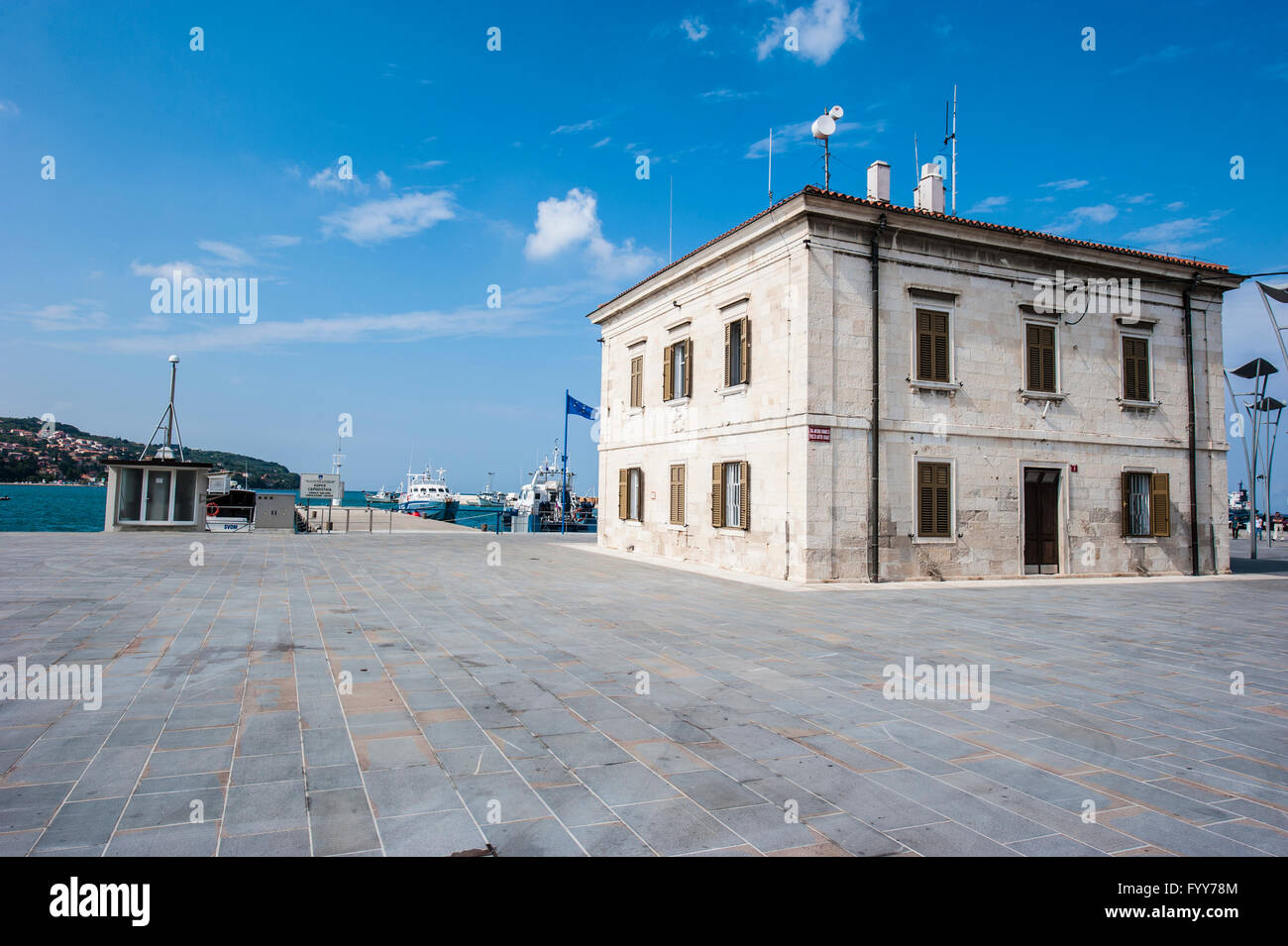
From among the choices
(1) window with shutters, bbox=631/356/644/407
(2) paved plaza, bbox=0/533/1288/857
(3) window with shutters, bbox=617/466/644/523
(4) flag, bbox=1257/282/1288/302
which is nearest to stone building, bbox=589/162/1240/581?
(4) flag, bbox=1257/282/1288/302

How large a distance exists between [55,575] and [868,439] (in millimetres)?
15296

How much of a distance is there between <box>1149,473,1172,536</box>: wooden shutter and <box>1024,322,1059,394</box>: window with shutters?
155 inches

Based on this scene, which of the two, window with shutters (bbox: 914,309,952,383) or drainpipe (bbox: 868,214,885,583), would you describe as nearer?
drainpipe (bbox: 868,214,885,583)

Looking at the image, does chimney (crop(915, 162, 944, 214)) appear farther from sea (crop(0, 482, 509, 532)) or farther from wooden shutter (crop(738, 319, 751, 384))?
sea (crop(0, 482, 509, 532))

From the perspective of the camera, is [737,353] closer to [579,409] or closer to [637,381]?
[637,381]

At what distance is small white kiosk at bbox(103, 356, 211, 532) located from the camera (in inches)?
880

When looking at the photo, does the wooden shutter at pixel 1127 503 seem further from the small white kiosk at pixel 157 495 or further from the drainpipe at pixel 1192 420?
the small white kiosk at pixel 157 495

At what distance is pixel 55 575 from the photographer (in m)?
12.1

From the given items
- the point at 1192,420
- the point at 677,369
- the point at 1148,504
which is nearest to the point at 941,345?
the point at 677,369

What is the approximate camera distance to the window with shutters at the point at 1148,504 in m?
17.7

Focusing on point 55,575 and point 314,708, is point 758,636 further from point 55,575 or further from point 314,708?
point 55,575

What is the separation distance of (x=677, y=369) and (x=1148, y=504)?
491 inches

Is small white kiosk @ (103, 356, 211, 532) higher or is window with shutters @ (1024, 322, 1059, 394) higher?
window with shutters @ (1024, 322, 1059, 394)
